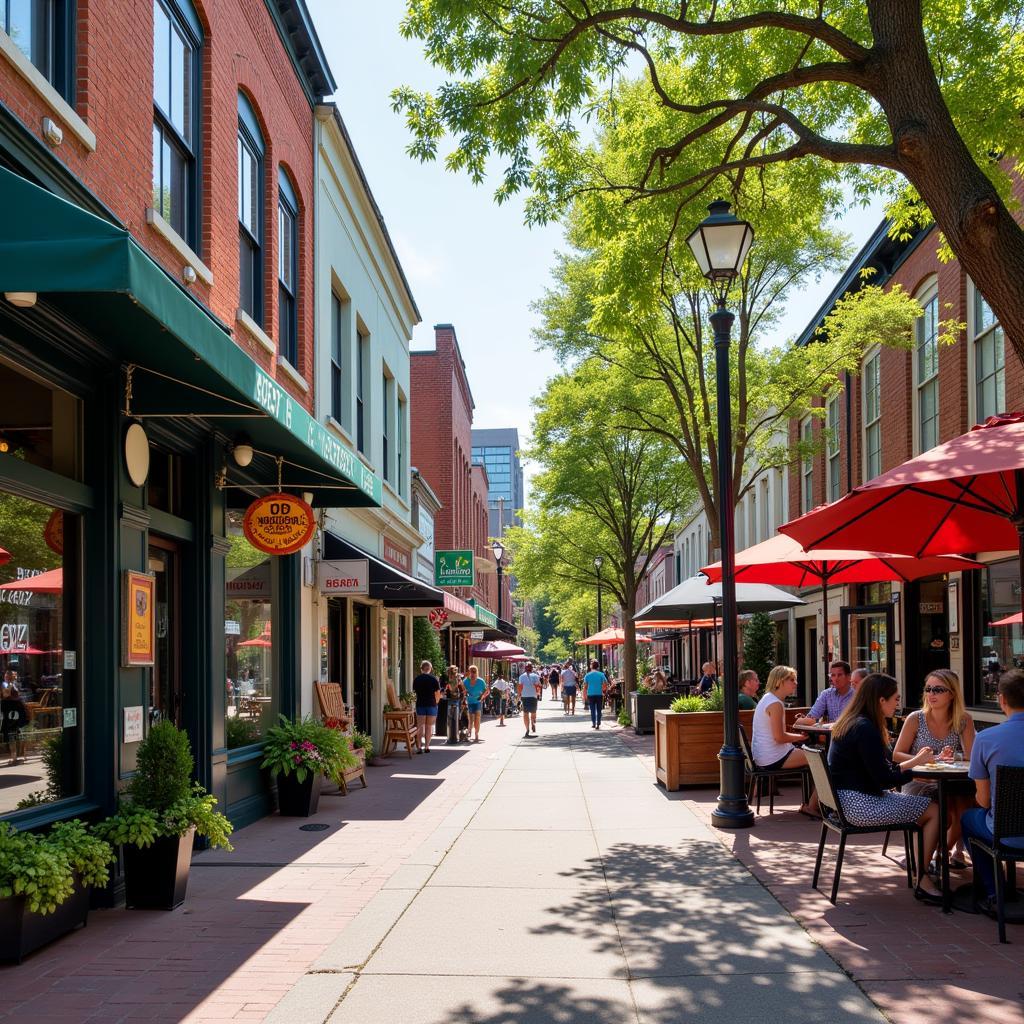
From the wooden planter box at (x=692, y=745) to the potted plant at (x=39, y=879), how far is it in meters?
7.75

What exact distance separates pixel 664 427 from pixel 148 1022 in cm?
2086

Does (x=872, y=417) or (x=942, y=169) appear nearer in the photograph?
(x=942, y=169)

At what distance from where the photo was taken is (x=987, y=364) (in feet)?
51.1

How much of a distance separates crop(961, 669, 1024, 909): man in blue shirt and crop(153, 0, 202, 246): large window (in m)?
7.23

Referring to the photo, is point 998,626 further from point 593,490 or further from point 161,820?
point 593,490

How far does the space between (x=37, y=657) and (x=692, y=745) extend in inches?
315

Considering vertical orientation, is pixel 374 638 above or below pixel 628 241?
below

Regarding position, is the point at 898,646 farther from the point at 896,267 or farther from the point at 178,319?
the point at 178,319

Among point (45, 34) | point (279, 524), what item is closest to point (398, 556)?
point (279, 524)

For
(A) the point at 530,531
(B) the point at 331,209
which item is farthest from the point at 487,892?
(A) the point at 530,531

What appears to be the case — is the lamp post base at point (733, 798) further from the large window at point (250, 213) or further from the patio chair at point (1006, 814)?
the large window at point (250, 213)

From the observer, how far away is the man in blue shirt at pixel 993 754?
20.5 feet

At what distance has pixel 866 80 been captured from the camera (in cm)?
776

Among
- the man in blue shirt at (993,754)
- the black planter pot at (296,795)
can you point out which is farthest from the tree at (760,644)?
the man in blue shirt at (993,754)
